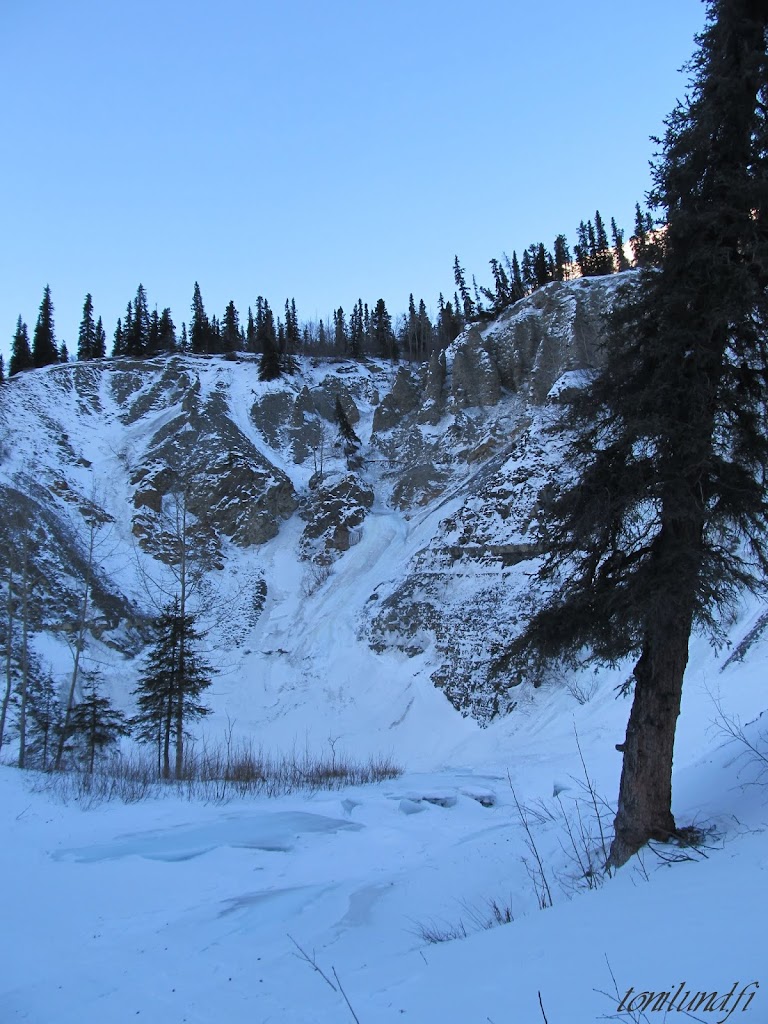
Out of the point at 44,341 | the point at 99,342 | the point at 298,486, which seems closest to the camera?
the point at 298,486

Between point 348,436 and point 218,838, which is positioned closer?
point 218,838

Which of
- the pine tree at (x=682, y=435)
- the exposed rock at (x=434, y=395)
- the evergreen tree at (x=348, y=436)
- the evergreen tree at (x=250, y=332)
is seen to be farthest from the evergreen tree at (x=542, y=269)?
the pine tree at (x=682, y=435)

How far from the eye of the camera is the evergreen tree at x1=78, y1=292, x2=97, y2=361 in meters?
76.4

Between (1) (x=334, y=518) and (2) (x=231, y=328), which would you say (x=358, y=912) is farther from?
(2) (x=231, y=328)

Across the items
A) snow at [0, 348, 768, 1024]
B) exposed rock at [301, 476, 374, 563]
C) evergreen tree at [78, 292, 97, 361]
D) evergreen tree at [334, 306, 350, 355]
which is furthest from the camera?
evergreen tree at [334, 306, 350, 355]

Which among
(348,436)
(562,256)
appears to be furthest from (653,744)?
(562,256)

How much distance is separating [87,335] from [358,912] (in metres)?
86.1

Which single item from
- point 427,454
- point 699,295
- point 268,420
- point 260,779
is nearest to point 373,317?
point 268,420

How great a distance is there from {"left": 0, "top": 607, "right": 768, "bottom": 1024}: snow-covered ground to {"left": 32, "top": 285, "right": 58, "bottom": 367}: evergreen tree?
71.4 metres

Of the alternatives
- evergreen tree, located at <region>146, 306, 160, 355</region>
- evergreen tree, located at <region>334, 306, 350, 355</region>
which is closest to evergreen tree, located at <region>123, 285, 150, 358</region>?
evergreen tree, located at <region>146, 306, 160, 355</region>

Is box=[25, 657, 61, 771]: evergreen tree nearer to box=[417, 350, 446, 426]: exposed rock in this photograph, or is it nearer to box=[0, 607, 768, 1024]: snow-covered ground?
box=[0, 607, 768, 1024]: snow-covered ground

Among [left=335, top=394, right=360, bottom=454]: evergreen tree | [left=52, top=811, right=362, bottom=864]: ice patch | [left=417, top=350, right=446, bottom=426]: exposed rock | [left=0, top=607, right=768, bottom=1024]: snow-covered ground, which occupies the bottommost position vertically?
[left=52, top=811, right=362, bottom=864]: ice patch

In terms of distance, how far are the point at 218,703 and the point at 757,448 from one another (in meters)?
29.3

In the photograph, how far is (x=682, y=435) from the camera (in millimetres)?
6371
